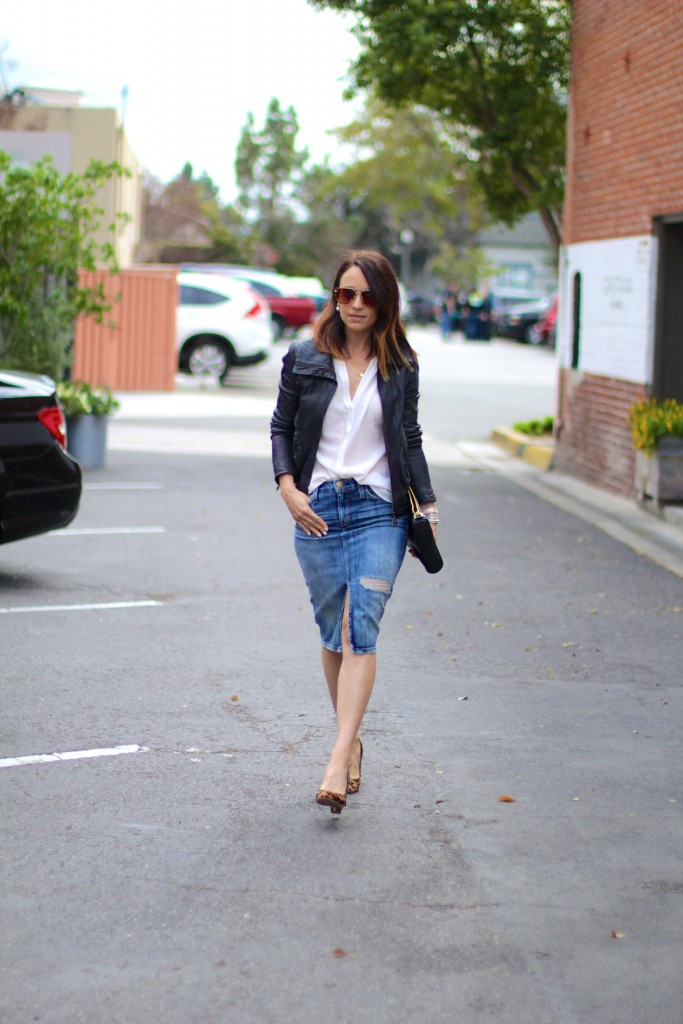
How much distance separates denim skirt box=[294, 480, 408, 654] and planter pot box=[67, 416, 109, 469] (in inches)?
390

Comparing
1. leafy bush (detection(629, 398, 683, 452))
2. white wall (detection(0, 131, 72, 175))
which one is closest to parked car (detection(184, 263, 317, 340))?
white wall (detection(0, 131, 72, 175))

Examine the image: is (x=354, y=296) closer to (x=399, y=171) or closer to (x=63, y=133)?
(x=63, y=133)

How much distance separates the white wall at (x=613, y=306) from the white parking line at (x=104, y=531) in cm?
489

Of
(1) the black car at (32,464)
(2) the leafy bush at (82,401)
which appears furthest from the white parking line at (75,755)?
(2) the leafy bush at (82,401)

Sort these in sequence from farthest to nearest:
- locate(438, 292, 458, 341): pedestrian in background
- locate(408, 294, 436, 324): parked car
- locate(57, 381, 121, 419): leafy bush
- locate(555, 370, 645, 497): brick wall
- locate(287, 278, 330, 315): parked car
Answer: locate(408, 294, 436, 324): parked car < locate(438, 292, 458, 341): pedestrian in background < locate(287, 278, 330, 315): parked car < locate(57, 381, 121, 419): leafy bush < locate(555, 370, 645, 497): brick wall

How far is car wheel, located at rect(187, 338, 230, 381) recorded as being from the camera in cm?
2600

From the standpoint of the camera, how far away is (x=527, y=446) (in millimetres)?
17203

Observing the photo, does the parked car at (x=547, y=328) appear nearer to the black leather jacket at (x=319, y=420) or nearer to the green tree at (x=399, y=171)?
the green tree at (x=399, y=171)

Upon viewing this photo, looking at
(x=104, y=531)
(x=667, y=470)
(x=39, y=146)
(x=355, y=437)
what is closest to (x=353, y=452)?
(x=355, y=437)

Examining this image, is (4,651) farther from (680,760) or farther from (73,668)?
(680,760)

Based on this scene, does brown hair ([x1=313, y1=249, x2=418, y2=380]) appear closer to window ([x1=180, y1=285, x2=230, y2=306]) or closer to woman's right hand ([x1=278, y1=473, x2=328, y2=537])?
woman's right hand ([x1=278, y1=473, x2=328, y2=537])

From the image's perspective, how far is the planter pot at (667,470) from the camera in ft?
40.0

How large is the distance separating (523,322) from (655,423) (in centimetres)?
3738

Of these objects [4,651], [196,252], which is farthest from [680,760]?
[196,252]
